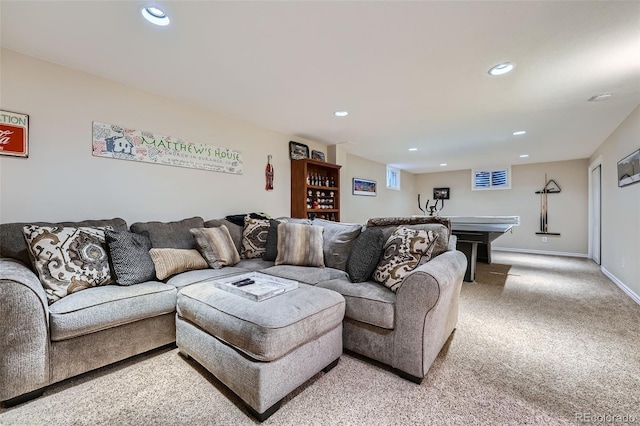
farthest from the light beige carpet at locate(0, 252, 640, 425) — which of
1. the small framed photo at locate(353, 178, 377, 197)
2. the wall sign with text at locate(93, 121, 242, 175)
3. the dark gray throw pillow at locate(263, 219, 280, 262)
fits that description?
the small framed photo at locate(353, 178, 377, 197)

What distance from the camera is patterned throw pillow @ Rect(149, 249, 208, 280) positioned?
220 centimetres

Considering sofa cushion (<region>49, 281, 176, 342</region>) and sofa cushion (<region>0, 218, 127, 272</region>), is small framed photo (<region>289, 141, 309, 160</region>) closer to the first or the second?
sofa cushion (<region>49, 281, 176, 342</region>)

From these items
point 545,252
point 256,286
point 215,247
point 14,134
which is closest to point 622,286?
point 545,252

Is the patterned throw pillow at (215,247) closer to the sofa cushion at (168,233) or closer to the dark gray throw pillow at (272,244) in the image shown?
the sofa cushion at (168,233)

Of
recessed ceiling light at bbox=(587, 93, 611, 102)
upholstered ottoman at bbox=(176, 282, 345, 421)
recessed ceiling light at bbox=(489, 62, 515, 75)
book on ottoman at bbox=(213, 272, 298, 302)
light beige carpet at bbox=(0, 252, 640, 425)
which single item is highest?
recessed ceiling light at bbox=(489, 62, 515, 75)

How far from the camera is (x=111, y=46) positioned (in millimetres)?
2016

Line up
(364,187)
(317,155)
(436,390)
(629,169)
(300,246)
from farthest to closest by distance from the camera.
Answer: (364,187)
(317,155)
(629,169)
(300,246)
(436,390)

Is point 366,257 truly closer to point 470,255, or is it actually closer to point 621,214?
point 470,255

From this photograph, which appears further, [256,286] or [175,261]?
[175,261]

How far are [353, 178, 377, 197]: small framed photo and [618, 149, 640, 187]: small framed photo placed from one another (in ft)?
12.9

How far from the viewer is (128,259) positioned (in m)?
2.03

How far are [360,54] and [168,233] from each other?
7.42 feet

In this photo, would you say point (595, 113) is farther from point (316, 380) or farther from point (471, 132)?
point (316, 380)

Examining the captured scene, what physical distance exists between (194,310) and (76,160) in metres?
1.77
